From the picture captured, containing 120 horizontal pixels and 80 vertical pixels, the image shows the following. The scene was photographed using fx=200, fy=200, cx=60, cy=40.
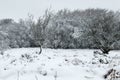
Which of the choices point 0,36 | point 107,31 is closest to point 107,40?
point 107,31

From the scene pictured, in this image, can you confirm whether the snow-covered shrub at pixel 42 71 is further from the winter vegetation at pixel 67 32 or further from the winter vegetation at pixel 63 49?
the winter vegetation at pixel 67 32

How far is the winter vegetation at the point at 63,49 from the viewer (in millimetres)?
5520

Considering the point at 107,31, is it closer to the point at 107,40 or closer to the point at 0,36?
the point at 107,40

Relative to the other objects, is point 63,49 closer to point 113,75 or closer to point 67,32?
point 67,32

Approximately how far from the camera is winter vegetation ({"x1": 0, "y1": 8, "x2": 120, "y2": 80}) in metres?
5.52

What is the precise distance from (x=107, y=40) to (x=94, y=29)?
2.17 metres

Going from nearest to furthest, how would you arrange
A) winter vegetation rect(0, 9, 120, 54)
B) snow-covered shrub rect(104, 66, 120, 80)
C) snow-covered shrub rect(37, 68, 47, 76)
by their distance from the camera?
snow-covered shrub rect(104, 66, 120, 80), snow-covered shrub rect(37, 68, 47, 76), winter vegetation rect(0, 9, 120, 54)

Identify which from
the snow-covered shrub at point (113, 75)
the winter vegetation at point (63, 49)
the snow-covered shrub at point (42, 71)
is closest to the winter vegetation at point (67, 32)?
the winter vegetation at point (63, 49)

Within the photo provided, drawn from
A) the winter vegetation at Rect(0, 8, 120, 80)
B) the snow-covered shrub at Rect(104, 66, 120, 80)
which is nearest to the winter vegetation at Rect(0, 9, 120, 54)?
the winter vegetation at Rect(0, 8, 120, 80)

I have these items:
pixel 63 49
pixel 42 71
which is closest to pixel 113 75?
pixel 42 71

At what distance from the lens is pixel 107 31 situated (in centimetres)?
2367

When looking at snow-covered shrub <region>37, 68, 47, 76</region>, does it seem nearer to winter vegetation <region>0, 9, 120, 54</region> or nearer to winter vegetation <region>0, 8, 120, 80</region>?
winter vegetation <region>0, 8, 120, 80</region>

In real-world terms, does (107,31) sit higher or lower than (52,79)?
higher

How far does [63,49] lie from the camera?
33.5 meters
